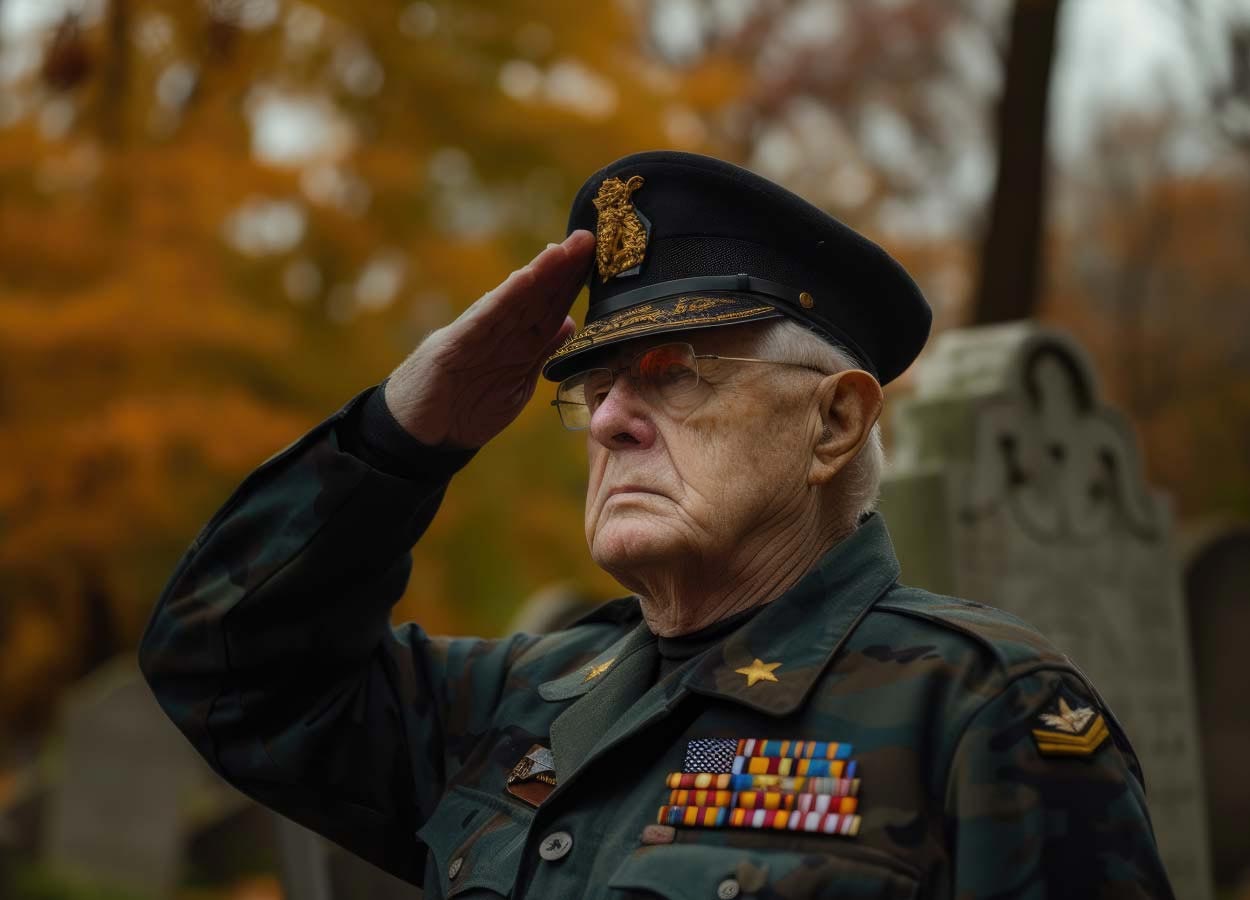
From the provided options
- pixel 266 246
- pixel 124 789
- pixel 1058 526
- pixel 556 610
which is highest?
pixel 266 246

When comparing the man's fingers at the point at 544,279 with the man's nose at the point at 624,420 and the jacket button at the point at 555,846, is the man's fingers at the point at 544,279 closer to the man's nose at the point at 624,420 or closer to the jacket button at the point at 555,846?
the man's nose at the point at 624,420

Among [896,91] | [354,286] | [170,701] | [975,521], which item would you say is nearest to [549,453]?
[354,286]

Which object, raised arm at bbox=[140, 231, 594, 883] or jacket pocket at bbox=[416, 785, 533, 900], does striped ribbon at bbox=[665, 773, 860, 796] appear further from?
raised arm at bbox=[140, 231, 594, 883]

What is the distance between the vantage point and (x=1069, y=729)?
6.52ft

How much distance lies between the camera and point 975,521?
5355 millimetres

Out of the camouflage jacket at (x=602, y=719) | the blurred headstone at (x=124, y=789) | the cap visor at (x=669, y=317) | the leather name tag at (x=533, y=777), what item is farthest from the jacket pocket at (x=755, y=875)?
the blurred headstone at (x=124, y=789)

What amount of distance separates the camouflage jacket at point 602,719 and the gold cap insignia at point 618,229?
46 centimetres

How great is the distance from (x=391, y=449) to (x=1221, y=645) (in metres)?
6.52

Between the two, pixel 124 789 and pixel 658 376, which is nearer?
pixel 658 376

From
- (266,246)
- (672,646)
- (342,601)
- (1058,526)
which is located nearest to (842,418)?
(672,646)

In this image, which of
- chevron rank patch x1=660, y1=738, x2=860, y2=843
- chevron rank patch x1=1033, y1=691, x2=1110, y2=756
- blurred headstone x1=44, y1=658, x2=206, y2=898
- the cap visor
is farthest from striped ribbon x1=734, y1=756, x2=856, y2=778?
blurred headstone x1=44, y1=658, x2=206, y2=898

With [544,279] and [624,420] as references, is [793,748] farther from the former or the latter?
[544,279]

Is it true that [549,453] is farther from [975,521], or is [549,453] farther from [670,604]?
[670,604]

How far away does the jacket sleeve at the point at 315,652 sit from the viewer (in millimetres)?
2697
